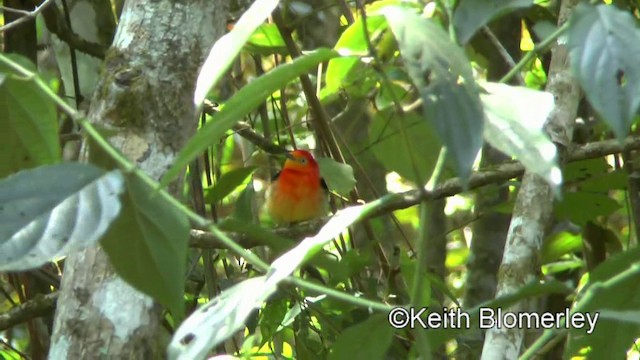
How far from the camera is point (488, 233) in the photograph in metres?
4.04

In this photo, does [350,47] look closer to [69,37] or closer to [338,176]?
[338,176]

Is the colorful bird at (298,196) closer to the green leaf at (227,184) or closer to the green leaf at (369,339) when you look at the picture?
the green leaf at (227,184)

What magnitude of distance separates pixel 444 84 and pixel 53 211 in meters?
0.45

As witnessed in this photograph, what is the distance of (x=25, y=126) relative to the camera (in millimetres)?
1452

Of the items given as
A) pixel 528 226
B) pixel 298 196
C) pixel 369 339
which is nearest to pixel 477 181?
pixel 528 226

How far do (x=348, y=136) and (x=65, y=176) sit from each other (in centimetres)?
327

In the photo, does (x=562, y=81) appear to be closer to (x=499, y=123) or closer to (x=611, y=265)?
(x=611, y=265)

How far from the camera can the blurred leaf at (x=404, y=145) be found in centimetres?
224

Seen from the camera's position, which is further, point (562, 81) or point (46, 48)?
point (46, 48)

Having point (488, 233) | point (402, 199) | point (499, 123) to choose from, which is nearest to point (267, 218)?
point (488, 233)

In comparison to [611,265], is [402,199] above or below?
below

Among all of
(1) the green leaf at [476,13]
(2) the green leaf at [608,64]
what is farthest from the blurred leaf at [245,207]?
(2) the green leaf at [608,64]

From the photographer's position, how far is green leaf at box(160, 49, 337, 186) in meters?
1.07

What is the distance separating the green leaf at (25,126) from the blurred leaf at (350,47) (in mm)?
504
